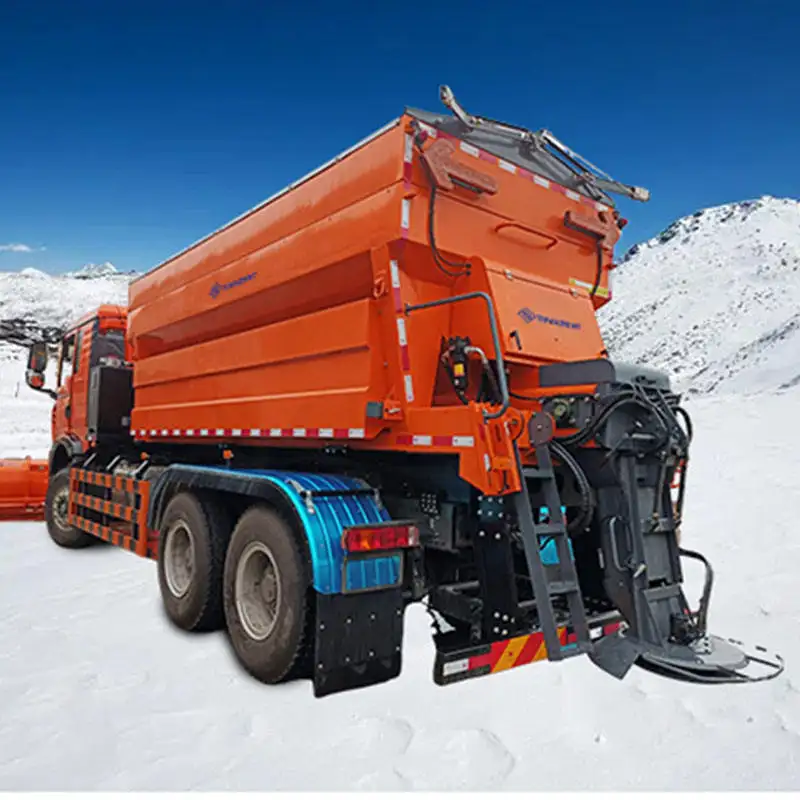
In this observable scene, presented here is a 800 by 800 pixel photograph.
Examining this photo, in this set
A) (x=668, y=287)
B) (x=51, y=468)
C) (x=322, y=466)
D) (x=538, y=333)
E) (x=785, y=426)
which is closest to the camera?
(x=538, y=333)

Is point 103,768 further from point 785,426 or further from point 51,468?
point 785,426

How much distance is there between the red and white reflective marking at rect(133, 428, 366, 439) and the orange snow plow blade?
361 cm

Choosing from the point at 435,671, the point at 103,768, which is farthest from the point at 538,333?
the point at 103,768

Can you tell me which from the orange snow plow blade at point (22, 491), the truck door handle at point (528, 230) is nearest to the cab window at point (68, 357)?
the orange snow plow blade at point (22, 491)

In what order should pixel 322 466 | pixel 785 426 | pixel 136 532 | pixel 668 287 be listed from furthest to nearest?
pixel 668 287 → pixel 785 426 → pixel 136 532 → pixel 322 466

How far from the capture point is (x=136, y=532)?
5949mm

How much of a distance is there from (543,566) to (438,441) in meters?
0.84

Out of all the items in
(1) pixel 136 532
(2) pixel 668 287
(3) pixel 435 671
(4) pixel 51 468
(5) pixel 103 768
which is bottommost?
(5) pixel 103 768

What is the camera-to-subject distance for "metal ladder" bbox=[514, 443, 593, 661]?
3205 millimetres

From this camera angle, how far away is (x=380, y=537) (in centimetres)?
350

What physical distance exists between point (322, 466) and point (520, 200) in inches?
90.7

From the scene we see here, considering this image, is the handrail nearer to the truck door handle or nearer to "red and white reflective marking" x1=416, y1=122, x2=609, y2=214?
"red and white reflective marking" x1=416, y1=122, x2=609, y2=214

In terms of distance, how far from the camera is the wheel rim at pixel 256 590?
3.99 metres

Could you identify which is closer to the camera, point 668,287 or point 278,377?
point 278,377
